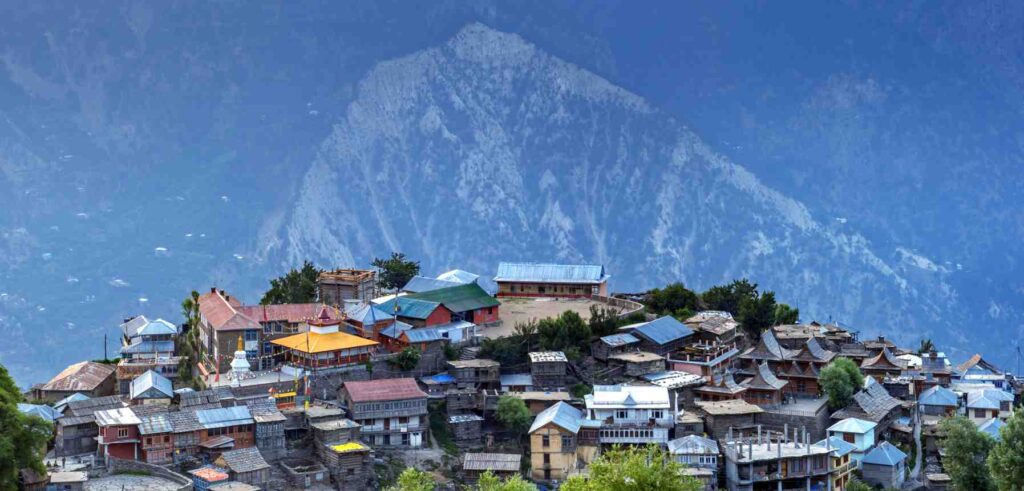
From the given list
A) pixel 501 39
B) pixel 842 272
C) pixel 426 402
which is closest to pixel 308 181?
pixel 501 39

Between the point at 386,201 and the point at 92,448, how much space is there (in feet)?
278

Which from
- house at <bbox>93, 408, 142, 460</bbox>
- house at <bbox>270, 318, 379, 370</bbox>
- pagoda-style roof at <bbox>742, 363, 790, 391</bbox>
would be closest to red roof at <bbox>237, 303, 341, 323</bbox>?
house at <bbox>270, 318, 379, 370</bbox>

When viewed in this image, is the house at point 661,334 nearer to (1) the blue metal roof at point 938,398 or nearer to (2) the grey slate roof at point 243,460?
(1) the blue metal roof at point 938,398

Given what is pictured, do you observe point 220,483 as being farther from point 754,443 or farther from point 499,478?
point 754,443

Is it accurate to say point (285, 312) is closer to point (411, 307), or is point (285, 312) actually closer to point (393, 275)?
point (411, 307)

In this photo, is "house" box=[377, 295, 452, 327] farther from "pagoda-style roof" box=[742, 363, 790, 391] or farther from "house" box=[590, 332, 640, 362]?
"pagoda-style roof" box=[742, 363, 790, 391]

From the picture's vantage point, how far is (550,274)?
95.2 meters

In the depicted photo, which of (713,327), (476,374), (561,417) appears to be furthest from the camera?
(713,327)

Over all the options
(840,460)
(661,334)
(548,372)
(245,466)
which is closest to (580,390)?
(548,372)

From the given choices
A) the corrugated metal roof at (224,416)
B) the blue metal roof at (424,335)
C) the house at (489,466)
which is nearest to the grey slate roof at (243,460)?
the corrugated metal roof at (224,416)

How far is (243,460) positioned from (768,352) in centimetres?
3034

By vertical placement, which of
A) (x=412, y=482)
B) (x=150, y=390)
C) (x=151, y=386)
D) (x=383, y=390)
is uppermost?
(x=151, y=386)

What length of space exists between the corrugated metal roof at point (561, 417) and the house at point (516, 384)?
3460 millimetres

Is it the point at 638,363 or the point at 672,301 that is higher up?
the point at 672,301
